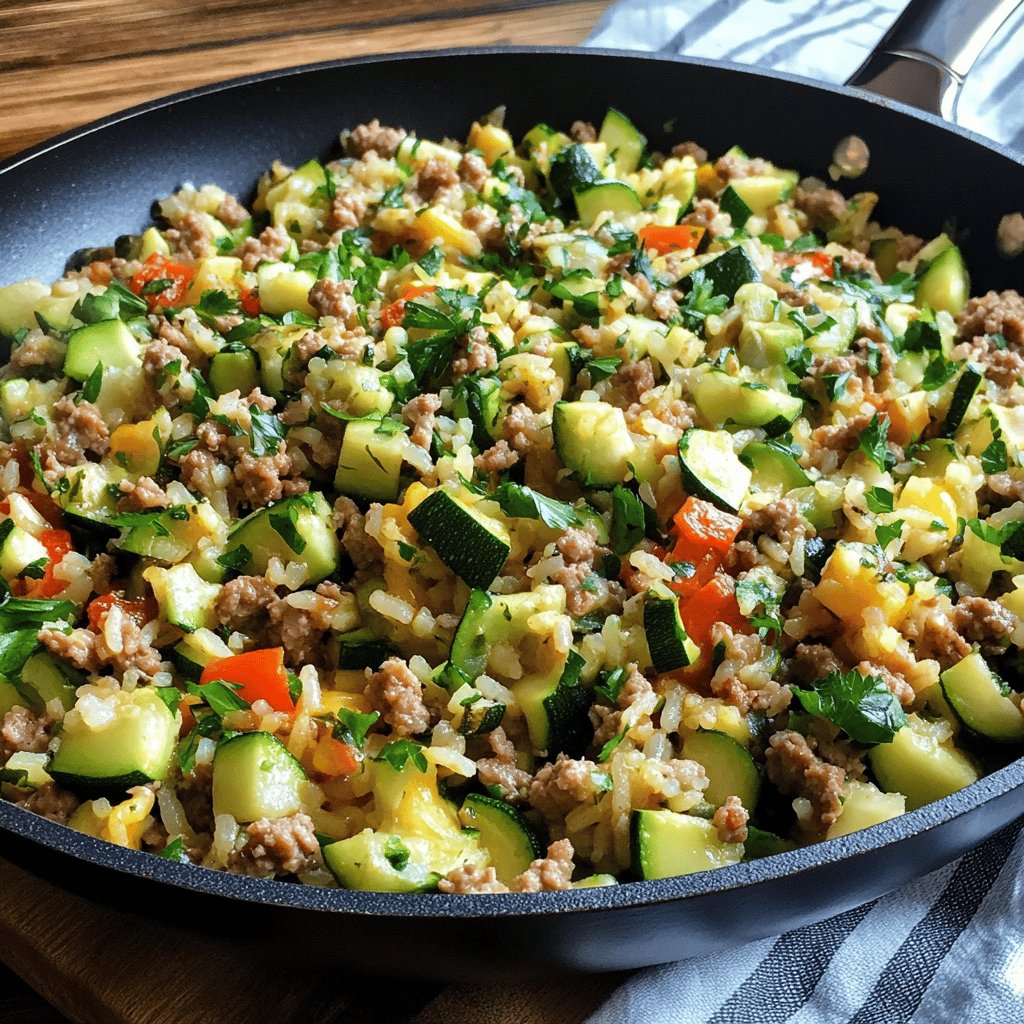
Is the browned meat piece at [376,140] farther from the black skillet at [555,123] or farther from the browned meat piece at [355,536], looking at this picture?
the browned meat piece at [355,536]

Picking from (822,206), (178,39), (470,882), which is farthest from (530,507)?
(178,39)

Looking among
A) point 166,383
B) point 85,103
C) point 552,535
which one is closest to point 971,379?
point 552,535

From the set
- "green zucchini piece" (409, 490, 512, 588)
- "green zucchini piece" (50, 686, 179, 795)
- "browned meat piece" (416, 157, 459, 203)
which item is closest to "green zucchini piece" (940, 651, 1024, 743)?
"green zucchini piece" (409, 490, 512, 588)

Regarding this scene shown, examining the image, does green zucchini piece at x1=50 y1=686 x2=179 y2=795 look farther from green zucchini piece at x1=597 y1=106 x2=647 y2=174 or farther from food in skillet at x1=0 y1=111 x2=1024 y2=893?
green zucchini piece at x1=597 y1=106 x2=647 y2=174

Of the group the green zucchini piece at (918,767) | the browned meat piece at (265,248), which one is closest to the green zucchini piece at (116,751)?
the green zucchini piece at (918,767)

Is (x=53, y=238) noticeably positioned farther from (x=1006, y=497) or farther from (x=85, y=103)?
(x=1006, y=497)

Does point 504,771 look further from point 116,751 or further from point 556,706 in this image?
point 116,751

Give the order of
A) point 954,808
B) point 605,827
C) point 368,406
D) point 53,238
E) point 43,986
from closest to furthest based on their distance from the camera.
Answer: point 954,808 → point 605,827 → point 43,986 → point 368,406 → point 53,238
